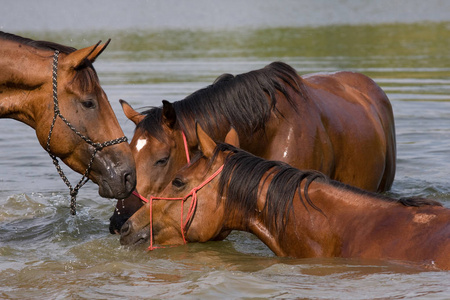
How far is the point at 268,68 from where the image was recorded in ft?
21.7

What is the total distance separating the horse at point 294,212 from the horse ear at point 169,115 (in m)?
0.73

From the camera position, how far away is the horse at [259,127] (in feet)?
19.9

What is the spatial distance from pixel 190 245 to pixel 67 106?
1.55 m

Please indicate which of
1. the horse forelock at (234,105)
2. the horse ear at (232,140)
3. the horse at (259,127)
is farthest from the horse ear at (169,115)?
the horse ear at (232,140)

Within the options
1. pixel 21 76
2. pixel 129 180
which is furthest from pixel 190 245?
pixel 21 76

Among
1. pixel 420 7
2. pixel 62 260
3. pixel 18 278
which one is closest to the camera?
pixel 18 278

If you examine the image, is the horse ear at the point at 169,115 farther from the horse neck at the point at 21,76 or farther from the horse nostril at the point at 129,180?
the horse neck at the point at 21,76

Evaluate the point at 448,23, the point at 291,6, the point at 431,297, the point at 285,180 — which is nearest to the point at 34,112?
the point at 285,180

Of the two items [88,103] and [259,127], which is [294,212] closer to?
[259,127]

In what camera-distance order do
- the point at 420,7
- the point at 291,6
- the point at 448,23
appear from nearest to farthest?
the point at 448,23 < the point at 420,7 < the point at 291,6

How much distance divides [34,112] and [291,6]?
1300 inches

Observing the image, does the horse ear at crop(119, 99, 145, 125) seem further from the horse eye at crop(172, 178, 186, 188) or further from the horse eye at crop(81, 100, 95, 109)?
the horse eye at crop(172, 178, 186, 188)

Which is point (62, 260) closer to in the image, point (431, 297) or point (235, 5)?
point (431, 297)

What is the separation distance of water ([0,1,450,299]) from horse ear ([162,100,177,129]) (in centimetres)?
113
